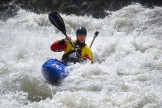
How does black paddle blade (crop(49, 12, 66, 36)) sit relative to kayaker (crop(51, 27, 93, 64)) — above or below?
above

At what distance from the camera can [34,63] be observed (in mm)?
7598

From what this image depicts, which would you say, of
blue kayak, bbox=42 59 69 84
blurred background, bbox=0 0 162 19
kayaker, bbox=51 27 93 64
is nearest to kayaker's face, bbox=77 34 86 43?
kayaker, bbox=51 27 93 64

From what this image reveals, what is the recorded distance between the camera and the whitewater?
5.76 metres

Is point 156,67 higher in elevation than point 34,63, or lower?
lower

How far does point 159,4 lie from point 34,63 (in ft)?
18.9

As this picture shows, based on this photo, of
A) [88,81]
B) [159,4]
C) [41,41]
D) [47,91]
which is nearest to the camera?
[47,91]

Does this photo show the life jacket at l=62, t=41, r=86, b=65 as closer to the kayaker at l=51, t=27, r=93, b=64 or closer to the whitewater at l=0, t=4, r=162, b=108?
the kayaker at l=51, t=27, r=93, b=64

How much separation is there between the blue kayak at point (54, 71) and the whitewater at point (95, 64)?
12cm

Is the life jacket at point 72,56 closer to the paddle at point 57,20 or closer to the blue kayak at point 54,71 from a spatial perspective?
the blue kayak at point 54,71

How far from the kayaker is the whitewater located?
0.24 metres

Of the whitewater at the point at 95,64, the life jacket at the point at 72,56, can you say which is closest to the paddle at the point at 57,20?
the life jacket at the point at 72,56

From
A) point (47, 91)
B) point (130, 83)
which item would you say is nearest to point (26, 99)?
point (47, 91)

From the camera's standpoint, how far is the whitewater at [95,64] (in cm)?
576

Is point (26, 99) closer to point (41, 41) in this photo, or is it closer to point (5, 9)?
point (41, 41)
